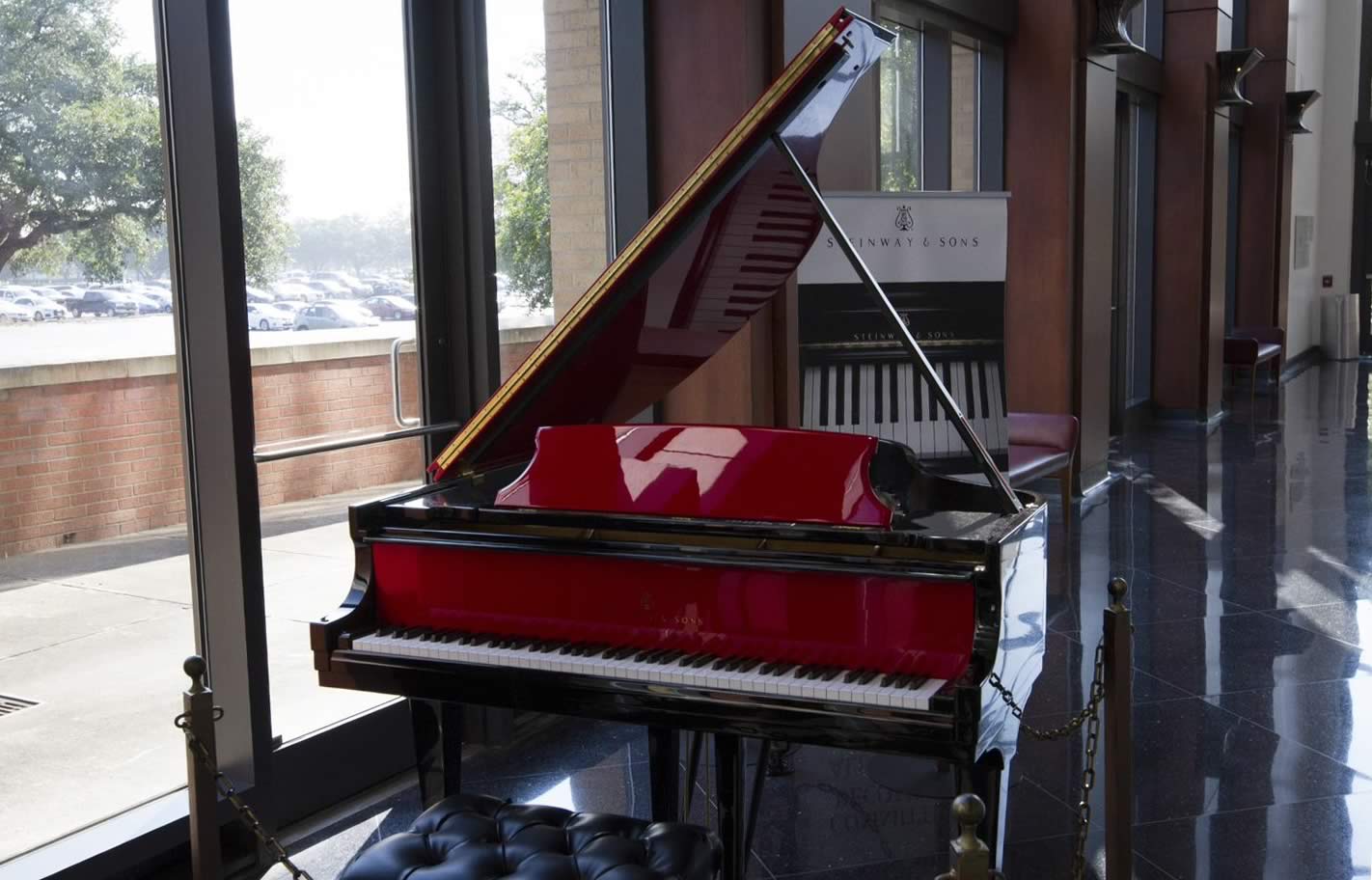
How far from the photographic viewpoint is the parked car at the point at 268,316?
138 inches

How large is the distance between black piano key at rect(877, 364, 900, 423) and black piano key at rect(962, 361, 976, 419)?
332 millimetres

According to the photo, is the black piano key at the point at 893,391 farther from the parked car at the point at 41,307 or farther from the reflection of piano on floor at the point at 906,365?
the parked car at the point at 41,307

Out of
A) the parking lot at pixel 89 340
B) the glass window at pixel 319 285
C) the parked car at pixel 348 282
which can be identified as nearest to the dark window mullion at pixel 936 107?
the glass window at pixel 319 285

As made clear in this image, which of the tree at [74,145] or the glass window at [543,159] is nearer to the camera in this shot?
the tree at [74,145]

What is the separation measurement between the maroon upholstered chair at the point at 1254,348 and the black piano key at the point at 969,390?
9.07 m

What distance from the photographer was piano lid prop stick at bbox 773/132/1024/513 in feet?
8.70

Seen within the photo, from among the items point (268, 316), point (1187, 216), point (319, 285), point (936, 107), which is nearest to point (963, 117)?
point (936, 107)

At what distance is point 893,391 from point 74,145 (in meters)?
2.89

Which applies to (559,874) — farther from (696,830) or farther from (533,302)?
(533,302)

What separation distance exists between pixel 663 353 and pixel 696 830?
127cm

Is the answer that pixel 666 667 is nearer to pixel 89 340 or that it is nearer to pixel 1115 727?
pixel 1115 727

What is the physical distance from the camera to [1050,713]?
14.2 ft

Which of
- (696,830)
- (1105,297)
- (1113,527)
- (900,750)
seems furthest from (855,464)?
(1105,297)

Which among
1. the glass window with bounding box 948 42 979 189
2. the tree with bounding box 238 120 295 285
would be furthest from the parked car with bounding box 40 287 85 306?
the glass window with bounding box 948 42 979 189
